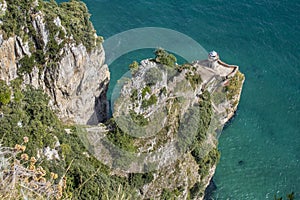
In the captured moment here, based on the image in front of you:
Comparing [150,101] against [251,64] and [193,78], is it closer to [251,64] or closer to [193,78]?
[193,78]

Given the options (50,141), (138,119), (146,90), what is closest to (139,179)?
(138,119)

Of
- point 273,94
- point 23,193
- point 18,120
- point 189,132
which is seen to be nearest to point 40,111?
point 18,120

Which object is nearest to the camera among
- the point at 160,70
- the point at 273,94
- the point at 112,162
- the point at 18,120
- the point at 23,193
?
the point at 23,193

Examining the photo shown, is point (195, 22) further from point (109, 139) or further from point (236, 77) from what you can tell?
point (109, 139)

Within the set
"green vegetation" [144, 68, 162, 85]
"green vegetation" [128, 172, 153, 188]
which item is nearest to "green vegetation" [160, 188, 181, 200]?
"green vegetation" [128, 172, 153, 188]

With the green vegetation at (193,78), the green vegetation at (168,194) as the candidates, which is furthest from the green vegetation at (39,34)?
the green vegetation at (168,194)

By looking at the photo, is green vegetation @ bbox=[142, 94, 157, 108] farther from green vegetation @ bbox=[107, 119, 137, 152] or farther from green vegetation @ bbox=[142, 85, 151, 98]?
green vegetation @ bbox=[107, 119, 137, 152]
